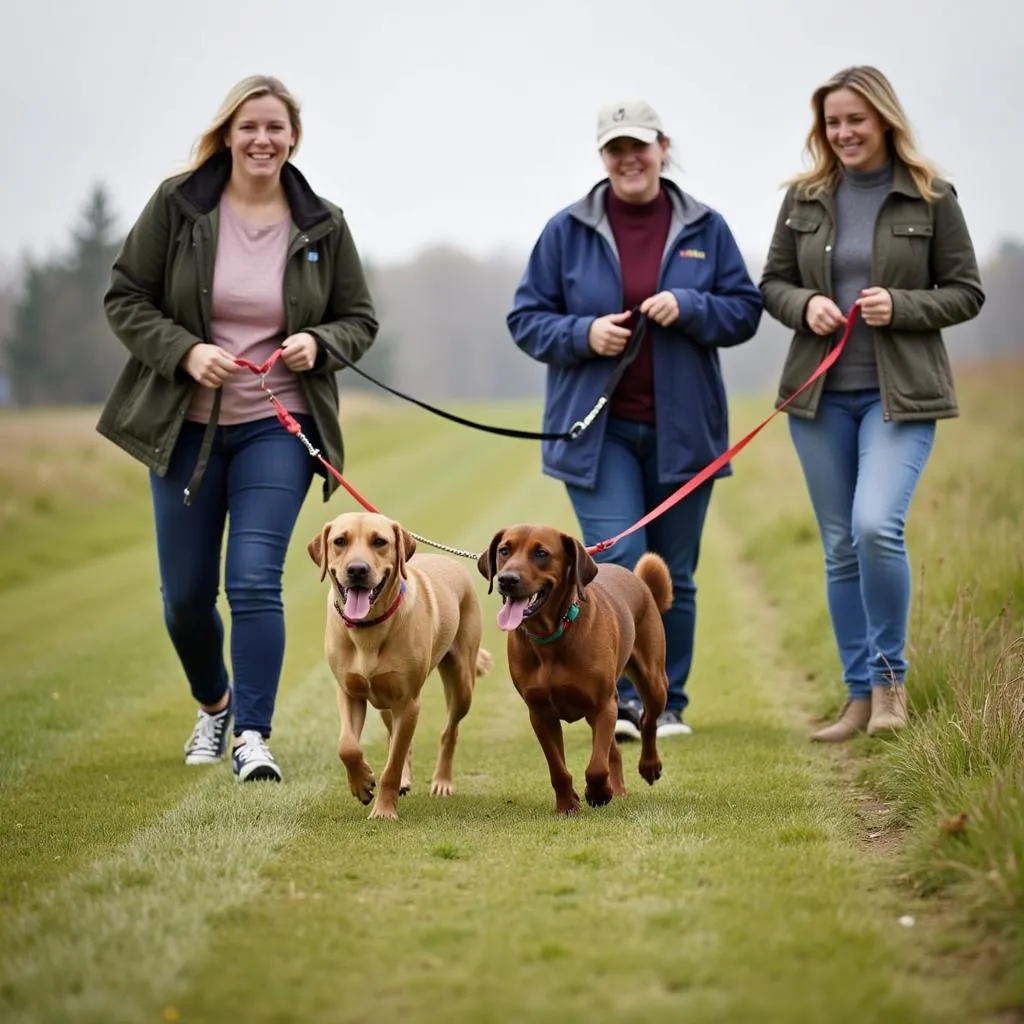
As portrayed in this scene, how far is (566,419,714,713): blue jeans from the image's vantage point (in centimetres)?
718

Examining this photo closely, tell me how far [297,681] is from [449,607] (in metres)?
3.55

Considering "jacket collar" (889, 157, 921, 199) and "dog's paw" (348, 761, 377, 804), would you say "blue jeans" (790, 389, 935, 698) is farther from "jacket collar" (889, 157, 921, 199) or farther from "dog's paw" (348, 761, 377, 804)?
"dog's paw" (348, 761, 377, 804)

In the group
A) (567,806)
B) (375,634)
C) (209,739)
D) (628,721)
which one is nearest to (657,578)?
(628,721)

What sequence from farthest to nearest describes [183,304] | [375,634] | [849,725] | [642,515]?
1. [642,515]
2. [849,725]
3. [183,304]
4. [375,634]

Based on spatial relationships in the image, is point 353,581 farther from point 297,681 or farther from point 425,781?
point 297,681

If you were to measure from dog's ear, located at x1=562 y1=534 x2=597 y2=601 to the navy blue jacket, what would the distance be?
1.35m

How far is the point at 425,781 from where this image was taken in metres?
6.66

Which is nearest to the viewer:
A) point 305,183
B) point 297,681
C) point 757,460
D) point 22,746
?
point 305,183

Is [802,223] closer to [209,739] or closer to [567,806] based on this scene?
[567,806]

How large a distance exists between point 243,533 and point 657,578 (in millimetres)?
1789

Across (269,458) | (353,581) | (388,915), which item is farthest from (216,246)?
(388,915)

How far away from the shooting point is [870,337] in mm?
6824

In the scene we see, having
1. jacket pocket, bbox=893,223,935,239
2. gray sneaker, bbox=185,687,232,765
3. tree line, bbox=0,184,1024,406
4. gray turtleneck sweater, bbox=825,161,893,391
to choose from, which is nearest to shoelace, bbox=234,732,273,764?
gray sneaker, bbox=185,687,232,765

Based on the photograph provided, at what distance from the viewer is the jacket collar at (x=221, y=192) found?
6586 millimetres
